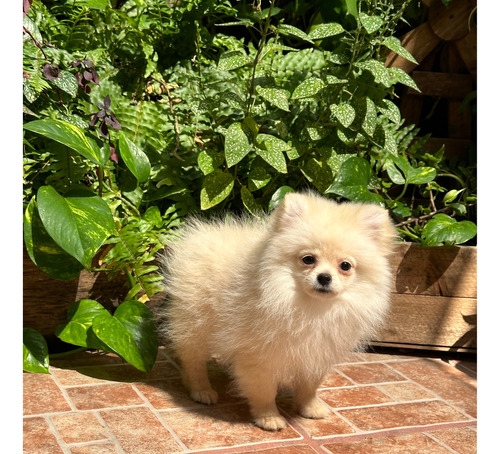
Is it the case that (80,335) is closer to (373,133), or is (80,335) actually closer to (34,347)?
(34,347)

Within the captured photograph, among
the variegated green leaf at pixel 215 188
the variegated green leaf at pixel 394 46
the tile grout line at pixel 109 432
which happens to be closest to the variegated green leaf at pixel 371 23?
the variegated green leaf at pixel 394 46

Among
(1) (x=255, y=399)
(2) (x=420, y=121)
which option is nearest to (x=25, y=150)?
(1) (x=255, y=399)

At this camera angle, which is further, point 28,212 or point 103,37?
point 103,37

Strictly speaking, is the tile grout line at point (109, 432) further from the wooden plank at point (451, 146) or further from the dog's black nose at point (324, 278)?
the wooden plank at point (451, 146)

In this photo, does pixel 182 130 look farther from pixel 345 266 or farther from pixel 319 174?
pixel 345 266

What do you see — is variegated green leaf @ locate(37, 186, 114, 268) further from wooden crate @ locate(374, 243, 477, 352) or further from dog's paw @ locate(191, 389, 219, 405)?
wooden crate @ locate(374, 243, 477, 352)

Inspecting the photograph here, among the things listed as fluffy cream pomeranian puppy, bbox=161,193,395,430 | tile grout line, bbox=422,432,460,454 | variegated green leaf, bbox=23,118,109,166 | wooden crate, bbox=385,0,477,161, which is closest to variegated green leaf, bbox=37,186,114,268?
variegated green leaf, bbox=23,118,109,166

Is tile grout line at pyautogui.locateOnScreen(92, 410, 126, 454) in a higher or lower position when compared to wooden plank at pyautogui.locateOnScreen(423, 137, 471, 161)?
lower
